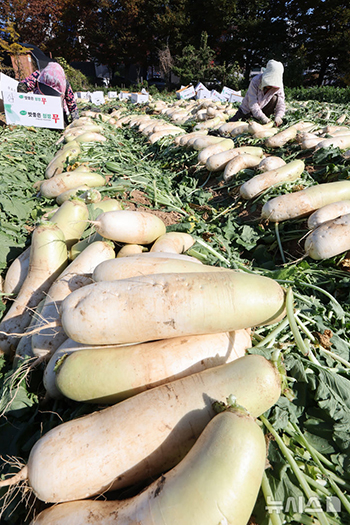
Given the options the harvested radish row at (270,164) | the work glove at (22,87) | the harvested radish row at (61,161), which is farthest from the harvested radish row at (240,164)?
the work glove at (22,87)

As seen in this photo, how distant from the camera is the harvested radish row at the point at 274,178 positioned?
3.99 m

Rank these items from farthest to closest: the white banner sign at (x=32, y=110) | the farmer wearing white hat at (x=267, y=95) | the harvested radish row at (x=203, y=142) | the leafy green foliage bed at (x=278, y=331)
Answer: the white banner sign at (x=32, y=110)
the farmer wearing white hat at (x=267, y=95)
the harvested radish row at (x=203, y=142)
the leafy green foliage bed at (x=278, y=331)

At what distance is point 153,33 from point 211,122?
36.4 m

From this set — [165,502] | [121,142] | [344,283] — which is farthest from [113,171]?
[165,502]

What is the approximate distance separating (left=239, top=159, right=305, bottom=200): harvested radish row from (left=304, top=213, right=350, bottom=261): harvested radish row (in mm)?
1396

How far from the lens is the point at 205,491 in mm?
1045

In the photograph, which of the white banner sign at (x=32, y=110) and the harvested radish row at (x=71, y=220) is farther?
the white banner sign at (x=32, y=110)

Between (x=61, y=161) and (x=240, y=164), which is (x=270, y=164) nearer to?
(x=240, y=164)

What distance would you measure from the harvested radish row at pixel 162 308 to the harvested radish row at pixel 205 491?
0.51 meters

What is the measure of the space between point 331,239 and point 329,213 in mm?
440

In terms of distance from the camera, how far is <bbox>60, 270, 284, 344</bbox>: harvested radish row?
5.13ft

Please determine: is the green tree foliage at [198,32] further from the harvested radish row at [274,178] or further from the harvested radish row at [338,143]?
the harvested radish row at [274,178]

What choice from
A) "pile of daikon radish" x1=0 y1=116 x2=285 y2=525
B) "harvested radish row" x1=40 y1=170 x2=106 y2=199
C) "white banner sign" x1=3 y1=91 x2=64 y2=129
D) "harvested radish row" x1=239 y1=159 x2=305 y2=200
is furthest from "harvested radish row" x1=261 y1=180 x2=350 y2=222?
"white banner sign" x1=3 y1=91 x2=64 y2=129

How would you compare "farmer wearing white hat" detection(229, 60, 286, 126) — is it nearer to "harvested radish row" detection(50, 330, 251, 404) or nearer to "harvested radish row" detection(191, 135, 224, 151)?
"harvested radish row" detection(191, 135, 224, 151)
